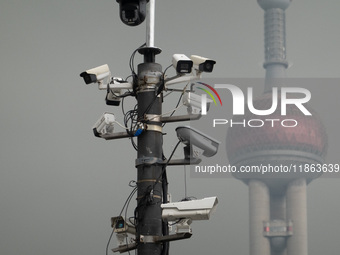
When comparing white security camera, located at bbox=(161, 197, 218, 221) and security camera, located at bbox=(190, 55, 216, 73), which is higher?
security camera, located at bbox=(190, 55, 216, 73)

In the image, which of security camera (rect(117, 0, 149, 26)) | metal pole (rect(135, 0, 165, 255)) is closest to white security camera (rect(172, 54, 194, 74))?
metal pole (rect(135, 0, 165, 255))

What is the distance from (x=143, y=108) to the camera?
610 inches

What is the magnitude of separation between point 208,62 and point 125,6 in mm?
1848

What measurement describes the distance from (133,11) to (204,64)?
1.62m

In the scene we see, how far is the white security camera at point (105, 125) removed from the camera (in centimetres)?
1588

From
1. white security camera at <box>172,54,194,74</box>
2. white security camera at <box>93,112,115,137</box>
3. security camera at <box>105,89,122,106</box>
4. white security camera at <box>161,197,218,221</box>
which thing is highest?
white security camera at <box>172,54,194,74</box>

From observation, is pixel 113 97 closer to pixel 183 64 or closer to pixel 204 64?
pixel 183 64

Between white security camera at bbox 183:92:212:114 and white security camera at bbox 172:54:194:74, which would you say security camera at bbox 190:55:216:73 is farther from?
white security camera at bbox 183:92:212:114

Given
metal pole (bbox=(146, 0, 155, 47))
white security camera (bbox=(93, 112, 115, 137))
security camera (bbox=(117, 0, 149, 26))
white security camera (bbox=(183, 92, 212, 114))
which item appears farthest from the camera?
metal pole (bbox=(146, 0, 155, 47))

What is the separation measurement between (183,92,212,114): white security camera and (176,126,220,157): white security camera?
51 centimetres

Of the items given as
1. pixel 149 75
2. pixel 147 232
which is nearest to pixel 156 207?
pixel 147 232

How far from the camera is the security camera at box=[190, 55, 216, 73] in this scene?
14812mm

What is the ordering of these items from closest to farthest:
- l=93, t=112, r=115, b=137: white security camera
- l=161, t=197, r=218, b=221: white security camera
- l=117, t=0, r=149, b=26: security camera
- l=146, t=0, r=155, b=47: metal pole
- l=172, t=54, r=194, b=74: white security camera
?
1. l=161, t=197, r=218, b=221: white security camera
2. l=172, t=54, r=194, b=74: white security camera
3. l=117, t=0, r=149, b=26: security camera
4. l=93, t=112, r=115, b=137: white security camera
5. l=146, t=0, r=155, b=47: metal pole

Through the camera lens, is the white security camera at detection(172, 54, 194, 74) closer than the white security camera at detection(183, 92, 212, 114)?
Yes
